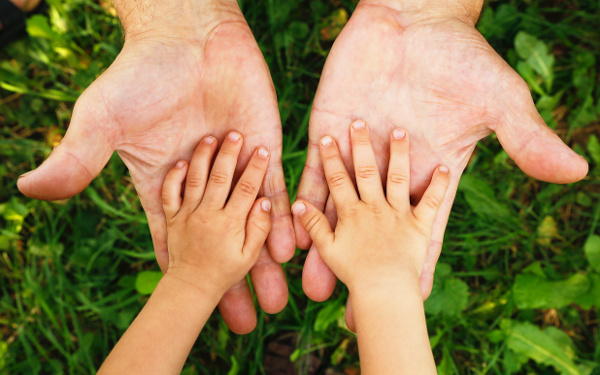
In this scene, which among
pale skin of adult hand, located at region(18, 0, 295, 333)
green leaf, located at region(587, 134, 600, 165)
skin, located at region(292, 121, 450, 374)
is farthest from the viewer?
green leaf, located at region(587, 134, 600, 165)

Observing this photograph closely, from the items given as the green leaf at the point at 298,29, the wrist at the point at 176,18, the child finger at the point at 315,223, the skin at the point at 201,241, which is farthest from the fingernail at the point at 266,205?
the green leaf at the point at 298,29

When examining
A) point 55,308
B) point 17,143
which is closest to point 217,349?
point 55,308

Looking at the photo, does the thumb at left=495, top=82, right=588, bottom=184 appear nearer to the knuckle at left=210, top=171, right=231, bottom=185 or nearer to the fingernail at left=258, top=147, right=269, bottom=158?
the fingernail at left=258, top=147, right=269, bottom=158

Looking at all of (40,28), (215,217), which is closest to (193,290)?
(215,217)

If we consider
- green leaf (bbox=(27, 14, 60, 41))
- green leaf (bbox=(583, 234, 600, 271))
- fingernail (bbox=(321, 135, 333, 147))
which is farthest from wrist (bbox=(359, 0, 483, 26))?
green leaf (bbox=(27, 14, 60, 41))

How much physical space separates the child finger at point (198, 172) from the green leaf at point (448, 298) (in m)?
1.32

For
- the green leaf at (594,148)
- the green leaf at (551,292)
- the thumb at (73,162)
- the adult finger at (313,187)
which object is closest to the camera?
the thumb at (73,162)

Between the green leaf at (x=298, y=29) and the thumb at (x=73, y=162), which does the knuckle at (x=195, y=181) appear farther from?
the green leaf at (x=298, y=29)

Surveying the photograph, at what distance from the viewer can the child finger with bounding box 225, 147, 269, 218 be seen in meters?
2.18

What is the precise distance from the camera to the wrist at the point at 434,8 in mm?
2217

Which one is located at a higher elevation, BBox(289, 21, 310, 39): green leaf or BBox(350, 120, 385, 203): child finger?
BBox(289, 21, 310, 39): green leaf

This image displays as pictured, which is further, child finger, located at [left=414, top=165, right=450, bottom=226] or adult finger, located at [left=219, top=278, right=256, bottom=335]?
adult finger, located at [left=219, top=278, right=256, bottom=335]

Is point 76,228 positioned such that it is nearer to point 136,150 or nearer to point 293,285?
point 136,150

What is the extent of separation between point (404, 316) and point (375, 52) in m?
1.22
